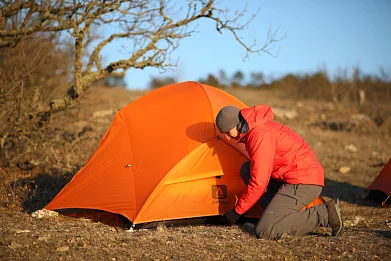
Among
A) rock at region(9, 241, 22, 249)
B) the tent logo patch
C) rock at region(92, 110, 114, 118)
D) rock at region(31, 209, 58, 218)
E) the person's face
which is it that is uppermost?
rock at region(92, 110, 114, 118)

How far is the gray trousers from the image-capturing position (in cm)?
523

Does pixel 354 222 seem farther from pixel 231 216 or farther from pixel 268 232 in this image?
pixel 231 216

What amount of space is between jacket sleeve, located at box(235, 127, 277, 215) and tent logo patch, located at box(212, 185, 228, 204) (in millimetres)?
747

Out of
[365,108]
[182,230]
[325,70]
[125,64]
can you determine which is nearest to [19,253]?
[182,230]

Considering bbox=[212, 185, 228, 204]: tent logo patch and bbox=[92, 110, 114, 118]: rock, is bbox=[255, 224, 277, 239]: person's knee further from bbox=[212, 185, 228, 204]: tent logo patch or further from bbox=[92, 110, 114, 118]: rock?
bbox=[92, 110, 114, 118]: rock

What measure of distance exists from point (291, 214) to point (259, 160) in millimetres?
726

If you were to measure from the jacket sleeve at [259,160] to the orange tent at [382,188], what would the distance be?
3136mm

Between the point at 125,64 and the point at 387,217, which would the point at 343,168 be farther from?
the point at 125,64

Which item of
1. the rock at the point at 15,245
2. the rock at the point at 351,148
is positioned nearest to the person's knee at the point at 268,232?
the rock at the point at 15,245

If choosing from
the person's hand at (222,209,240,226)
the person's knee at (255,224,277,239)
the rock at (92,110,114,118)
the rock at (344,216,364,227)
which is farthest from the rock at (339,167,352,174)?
the rock at (92,110,114,118)

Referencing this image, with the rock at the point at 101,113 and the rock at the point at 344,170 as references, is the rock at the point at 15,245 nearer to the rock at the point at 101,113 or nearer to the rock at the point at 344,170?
the rock at the point at 344,170

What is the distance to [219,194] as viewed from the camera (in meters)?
6.03

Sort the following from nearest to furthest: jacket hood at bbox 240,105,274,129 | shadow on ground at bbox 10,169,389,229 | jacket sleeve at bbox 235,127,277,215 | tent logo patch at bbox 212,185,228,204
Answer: jacket sleeve at bbox 235,127,277,215, jacket hood at bbox 240,105,274,129, tent logo patch at bbox 212,185,228,204, shadow on ground at bbox 10,169,389,229

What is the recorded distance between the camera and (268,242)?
4.96 meters
